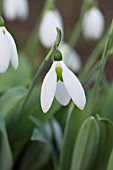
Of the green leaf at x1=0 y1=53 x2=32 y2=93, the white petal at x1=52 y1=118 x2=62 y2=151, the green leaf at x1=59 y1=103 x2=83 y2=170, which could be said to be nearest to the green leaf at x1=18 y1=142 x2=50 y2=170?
the white petal at x1=52 y1=118 x2=62 y2=151

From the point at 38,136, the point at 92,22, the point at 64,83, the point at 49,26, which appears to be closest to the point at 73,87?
the point at 64,83

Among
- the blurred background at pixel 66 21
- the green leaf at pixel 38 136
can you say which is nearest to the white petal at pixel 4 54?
the green leaf at pixel 38 136

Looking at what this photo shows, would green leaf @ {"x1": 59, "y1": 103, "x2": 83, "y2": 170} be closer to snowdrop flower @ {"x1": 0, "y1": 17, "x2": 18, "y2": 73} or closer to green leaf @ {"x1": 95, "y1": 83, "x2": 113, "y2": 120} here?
green leaf @ {"x1": 95, "y1": 83, "x2": 113, "y2": 120}

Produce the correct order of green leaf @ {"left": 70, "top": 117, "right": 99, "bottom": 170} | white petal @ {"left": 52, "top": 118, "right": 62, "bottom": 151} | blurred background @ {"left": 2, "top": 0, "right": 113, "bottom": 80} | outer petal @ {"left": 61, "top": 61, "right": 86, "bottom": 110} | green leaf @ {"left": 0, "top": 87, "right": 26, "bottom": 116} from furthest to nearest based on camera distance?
1. blurred background @ {"left": 2, "top": 0, "right": 113, "bottom": 80}
2. white petal @ {"left": 52, "top": 118, "right": 62, "bottom": 151}
3. green leaf @ {"left": 0, "top": 87, "right": 26, "bottom": 116}
4. green leaf @ {"left": 70, "top": 117, "right": 99, "bottom": 170}
5. outer petal @ {"left": 61, "top": 61, "right": 86, "bottom": 110}

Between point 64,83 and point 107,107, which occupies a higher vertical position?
point 64,83

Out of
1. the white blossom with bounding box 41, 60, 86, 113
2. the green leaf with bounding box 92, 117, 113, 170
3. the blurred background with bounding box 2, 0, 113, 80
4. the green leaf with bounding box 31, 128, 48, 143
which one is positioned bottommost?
the blurred background with bounding box 2, 0, 113, 80

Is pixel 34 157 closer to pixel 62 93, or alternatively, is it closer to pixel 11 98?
pixel 11 98

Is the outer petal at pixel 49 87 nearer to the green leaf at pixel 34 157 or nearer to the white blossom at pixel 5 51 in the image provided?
the white blossom at pixel 5 51

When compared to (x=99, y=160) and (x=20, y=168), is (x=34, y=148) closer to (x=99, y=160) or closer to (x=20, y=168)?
(x=20, y=168)
